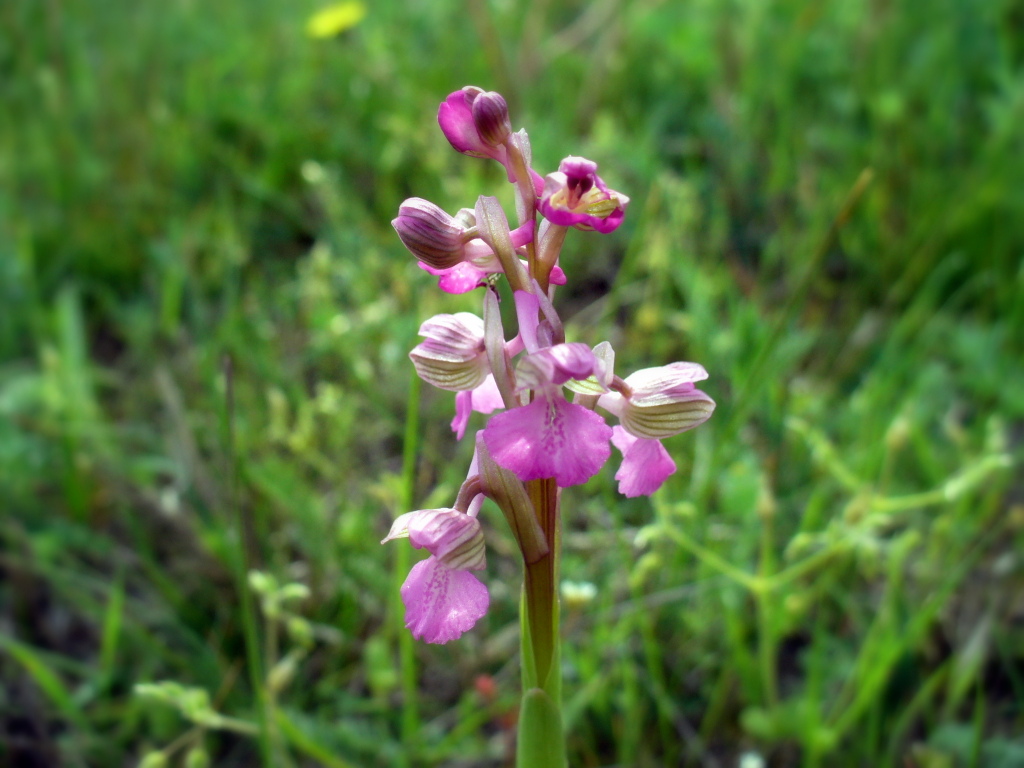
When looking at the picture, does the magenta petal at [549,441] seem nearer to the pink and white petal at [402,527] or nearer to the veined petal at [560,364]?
the veined petal at [560,364]

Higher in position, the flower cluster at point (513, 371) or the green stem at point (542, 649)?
the flower cluster at point (513, 371)

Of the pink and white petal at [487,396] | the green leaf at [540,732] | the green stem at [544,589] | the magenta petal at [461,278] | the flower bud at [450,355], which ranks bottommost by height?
the green leaf at [540,732]

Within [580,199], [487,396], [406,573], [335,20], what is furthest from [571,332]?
[335,20]

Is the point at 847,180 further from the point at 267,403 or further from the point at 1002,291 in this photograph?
the point at 267,403

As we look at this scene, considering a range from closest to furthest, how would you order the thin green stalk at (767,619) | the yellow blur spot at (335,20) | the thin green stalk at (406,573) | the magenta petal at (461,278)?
the magenta petal at (461,278), the thin green stalk at (406,573), the thin green stalk at (767,619), the yellow blur spot at (335,20)

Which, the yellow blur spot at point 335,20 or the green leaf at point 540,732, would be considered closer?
the green leaf at point 540,732

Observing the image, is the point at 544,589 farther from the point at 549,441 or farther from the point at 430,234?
the point at 430,234

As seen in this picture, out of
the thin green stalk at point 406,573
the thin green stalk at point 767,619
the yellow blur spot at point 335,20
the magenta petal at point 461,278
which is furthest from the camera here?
the yellow blur spot at point 335,20

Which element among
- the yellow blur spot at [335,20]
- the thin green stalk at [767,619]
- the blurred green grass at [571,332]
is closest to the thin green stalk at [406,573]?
the blurred green grass at [571,332]
